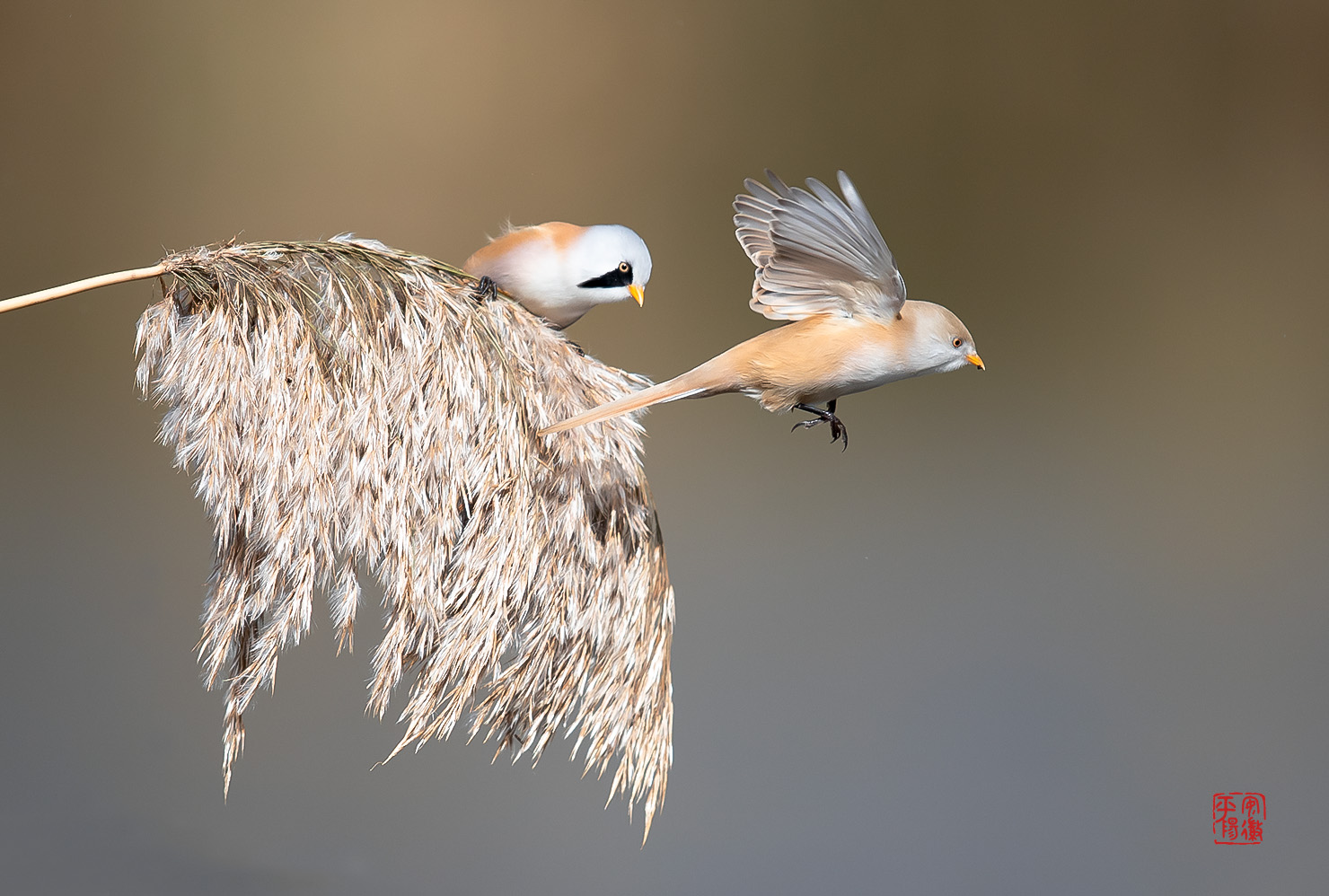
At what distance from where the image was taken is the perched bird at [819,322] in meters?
0.85

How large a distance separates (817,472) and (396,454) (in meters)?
0.99

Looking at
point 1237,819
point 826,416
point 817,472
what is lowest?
point 1237,819

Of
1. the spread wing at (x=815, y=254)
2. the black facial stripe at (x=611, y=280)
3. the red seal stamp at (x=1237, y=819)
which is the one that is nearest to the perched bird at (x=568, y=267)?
the black facial stripe at (x=611, y=280)

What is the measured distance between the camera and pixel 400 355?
96 cm

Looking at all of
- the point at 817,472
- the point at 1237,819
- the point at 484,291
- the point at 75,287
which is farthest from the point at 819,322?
the point at 1237,819

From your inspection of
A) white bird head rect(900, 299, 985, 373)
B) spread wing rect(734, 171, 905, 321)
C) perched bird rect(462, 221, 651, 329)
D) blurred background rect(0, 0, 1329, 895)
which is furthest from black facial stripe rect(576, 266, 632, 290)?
blurred background rect(0, 0, 1329, 895)

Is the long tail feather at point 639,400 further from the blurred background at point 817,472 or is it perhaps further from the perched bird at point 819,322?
the blurred background at point 817,472

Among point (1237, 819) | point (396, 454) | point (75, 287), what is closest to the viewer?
point (75, 287)

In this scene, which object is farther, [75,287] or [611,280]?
[611,280]

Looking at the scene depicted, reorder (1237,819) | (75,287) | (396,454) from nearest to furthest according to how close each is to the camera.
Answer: (75,287) < (396,454) < (1237,819)

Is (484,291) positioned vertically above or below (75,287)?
above

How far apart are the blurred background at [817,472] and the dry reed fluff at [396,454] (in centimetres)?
79

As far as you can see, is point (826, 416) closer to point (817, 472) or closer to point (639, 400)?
point (639, 400)

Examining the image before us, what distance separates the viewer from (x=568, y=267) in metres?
0.98
